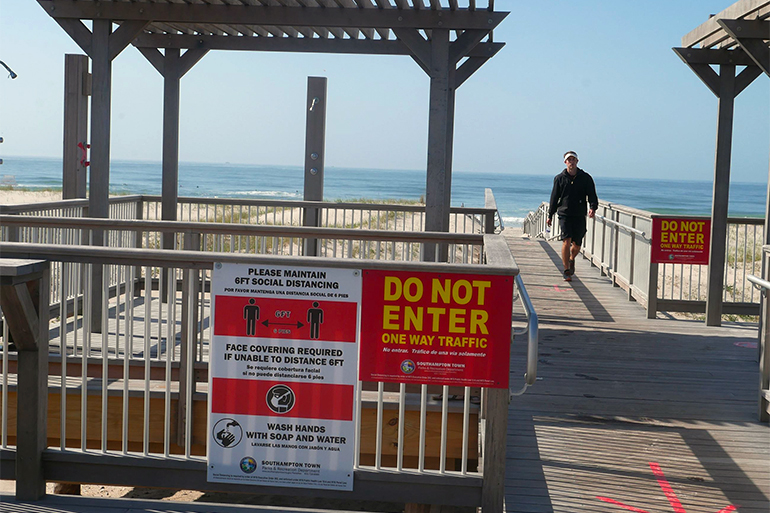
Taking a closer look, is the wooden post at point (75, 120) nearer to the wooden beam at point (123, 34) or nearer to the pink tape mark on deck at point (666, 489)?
the wooden beam at point (123, 34)

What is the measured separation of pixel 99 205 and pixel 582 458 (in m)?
4.99

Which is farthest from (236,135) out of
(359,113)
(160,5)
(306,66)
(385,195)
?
(160,5)

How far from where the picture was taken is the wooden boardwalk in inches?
171

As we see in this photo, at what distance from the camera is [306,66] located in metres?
91.4

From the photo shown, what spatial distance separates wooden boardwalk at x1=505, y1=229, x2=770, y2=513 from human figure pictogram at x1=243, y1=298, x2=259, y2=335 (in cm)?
160

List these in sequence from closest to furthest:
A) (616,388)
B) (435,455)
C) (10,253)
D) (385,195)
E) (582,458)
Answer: (10,253) → (582,458) → (435,455) → (616,388) → (385,195)

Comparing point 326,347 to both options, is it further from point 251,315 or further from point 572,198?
point 572,198

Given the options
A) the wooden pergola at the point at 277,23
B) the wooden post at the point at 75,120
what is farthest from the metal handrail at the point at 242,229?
the wooden post at the point at 75,120

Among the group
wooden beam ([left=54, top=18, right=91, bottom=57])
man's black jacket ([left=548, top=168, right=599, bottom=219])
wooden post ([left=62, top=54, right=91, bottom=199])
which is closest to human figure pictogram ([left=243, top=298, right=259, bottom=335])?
wooden beam ([left=54, top=18, right=91, bottom=57])

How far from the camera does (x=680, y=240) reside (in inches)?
366

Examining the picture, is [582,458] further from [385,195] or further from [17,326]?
[385,195]

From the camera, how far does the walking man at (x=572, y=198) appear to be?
10.4 meters

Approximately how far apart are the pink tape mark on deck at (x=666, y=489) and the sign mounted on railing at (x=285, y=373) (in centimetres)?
169

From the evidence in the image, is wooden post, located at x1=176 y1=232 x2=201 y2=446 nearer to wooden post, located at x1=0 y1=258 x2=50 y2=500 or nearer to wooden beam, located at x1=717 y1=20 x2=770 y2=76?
wooden post, located at x1=0 y1=258 x2=50 y2=500
